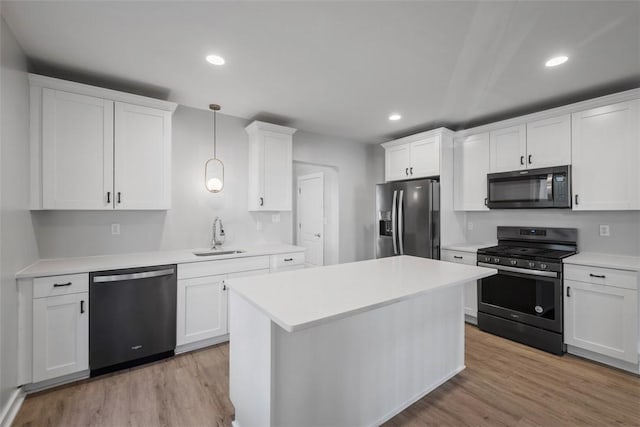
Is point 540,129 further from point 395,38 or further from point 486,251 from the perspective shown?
point 395,38

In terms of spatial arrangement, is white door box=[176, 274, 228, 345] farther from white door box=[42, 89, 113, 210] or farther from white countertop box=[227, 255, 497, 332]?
white countertop box=[227, 255, 497, 332]

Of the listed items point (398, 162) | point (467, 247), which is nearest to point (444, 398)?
point (467, 247)

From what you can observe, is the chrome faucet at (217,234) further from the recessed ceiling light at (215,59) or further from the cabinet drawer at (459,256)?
the cabinet drawer at (459,256)

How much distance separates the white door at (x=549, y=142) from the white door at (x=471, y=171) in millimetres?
459

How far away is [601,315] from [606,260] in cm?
50

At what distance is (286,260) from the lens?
3.34 meters

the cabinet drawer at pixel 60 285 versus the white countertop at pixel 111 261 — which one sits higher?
the white countertop at pixel 111 261

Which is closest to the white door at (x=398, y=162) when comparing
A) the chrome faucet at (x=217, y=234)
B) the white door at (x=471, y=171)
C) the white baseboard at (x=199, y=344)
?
the white door at (x=471, y=171)

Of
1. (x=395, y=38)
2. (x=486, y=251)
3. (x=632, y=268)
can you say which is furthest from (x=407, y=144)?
(x=632, y=268)

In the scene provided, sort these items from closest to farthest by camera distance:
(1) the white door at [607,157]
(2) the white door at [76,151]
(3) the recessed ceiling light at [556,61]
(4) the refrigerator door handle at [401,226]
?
(3) the recessed ceiling light at [556,61], (2) the white door at [76,151], (1) the white door at [607,157], (4) the refrigerator door handle at [401,226]

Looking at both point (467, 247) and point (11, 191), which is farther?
point (467, 247)

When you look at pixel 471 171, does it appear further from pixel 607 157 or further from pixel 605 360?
pixel 605 360

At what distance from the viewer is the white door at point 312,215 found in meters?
4.90

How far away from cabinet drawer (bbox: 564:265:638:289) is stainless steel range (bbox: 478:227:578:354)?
10cm
